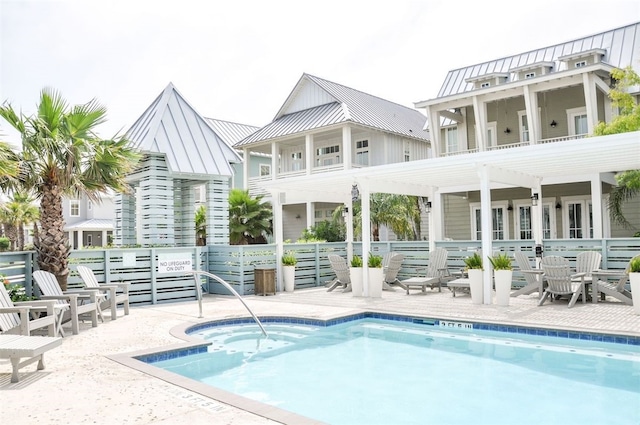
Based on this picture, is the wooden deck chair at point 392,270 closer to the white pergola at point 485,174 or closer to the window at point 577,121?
the white pergola at point 485,174

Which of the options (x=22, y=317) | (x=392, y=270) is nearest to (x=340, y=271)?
(x=392, y=270)

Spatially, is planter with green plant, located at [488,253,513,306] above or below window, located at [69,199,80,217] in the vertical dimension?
below

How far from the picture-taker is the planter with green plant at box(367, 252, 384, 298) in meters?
12.6

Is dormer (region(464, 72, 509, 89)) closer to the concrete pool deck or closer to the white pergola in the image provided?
the white pergola

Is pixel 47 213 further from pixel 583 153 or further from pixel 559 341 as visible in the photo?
pixel 583 153

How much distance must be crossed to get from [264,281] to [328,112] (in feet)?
42.8

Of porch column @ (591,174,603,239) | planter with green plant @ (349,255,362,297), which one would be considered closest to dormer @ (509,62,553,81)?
porch column @ (591,174,603,239)

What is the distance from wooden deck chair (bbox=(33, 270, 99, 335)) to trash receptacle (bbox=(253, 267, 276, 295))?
4804mm

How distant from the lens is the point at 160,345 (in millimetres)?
7543

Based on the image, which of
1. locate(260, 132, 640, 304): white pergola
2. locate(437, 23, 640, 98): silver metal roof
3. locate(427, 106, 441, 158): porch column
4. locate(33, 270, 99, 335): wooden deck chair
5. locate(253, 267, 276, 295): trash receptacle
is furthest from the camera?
locate(427, 106, 441, 158): porch column

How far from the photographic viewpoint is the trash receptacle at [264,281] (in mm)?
13602

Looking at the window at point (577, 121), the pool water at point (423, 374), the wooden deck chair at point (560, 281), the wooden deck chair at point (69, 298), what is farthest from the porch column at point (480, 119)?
the wooden deck chair at point (69, 298)

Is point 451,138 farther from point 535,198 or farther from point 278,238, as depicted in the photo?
point 278,238

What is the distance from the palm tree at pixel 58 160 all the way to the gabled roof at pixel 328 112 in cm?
1374
